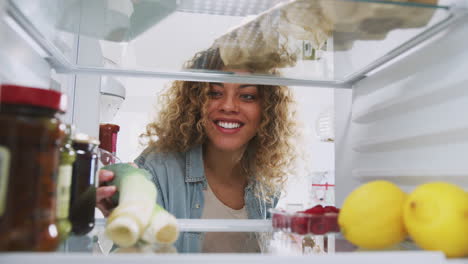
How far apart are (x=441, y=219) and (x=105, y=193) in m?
0.66

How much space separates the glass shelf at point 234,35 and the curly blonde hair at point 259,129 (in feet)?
1.97

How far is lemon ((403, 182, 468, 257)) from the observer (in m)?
0.56

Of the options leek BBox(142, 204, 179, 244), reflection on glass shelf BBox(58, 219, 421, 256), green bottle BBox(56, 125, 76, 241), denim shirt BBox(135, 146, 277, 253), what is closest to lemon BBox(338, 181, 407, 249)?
reflection on glass shelf BBox(58, 219, 421, 256)

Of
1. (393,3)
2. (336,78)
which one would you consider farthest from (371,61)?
(393,3)

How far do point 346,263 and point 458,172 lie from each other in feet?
1.12

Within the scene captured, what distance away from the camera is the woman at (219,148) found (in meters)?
1.64

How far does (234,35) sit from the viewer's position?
93 cm

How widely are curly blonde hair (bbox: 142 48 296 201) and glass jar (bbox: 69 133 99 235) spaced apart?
925 millimetres

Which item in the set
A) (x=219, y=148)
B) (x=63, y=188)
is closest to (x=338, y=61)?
(x=63, y=188)

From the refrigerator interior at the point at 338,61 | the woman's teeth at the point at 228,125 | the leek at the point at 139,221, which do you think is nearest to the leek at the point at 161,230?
the leek at the point at 139,221

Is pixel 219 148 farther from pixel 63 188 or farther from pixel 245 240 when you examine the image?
pixel 63 188

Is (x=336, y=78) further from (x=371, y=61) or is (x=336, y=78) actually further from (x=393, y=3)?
(x=393, y=3)

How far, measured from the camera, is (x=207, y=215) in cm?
164

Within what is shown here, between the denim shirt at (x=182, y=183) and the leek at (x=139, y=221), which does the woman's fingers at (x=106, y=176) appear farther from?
the denim shirt at (x=182, y=183)
